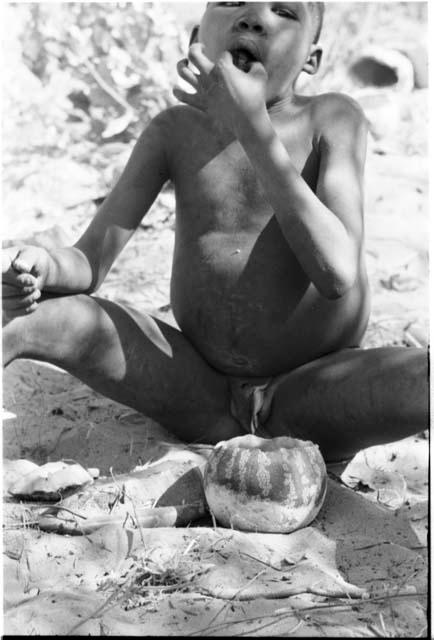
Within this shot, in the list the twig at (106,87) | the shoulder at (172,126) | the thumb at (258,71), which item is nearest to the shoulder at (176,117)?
the shoulder at (172,126)

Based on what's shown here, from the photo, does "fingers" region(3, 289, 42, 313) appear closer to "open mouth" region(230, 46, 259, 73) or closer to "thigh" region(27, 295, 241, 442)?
"thigh" region(27, 295, 241, 442)

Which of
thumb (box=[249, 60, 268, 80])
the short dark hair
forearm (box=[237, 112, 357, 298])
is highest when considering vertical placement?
the short dark hair

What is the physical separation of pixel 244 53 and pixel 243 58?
0.05ft

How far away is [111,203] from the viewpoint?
9.46ft

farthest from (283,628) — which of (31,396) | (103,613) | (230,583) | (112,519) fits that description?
(31,396)

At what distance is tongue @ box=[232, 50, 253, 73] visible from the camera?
2.62 metres

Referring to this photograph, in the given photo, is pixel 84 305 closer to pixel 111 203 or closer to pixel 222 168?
pixel 111 203

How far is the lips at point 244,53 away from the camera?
8.52 feet

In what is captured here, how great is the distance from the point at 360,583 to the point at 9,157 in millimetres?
3705

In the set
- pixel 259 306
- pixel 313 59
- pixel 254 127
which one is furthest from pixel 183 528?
pixel 313 59

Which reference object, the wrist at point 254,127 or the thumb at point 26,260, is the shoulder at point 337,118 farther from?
the thumb at point 26,260

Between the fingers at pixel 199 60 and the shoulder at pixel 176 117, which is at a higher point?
the fingers at pixel 199 60

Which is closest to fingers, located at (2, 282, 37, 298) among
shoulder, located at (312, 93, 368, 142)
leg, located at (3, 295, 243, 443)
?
leg, located at (3, 295, 243, 443)

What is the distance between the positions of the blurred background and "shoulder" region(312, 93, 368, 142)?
3.71 feet
